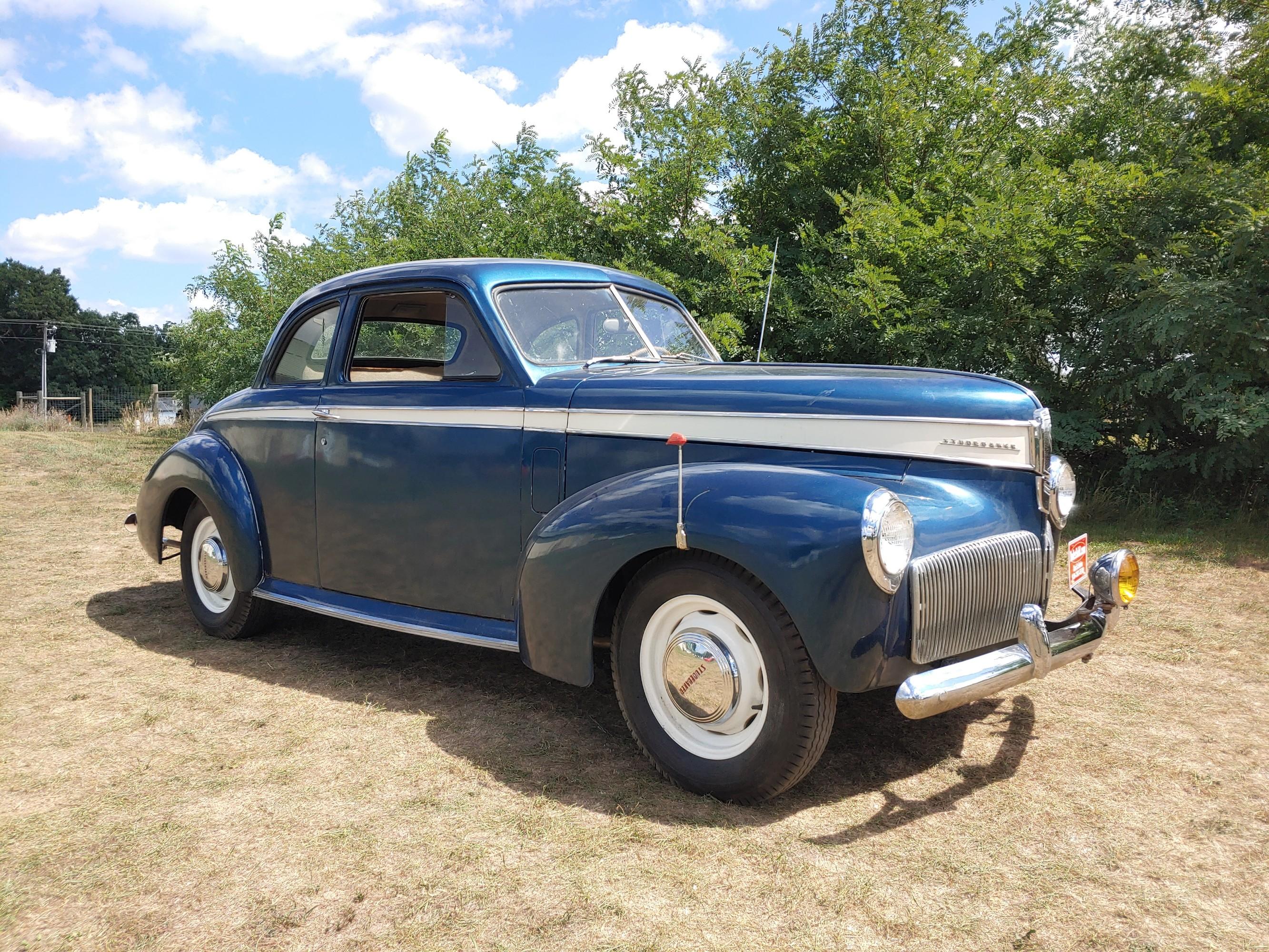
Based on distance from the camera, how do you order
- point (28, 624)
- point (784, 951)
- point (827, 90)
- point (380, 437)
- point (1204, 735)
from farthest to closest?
point (827, 90), point (28, 624), point (380, 437), point (1204, 735), point (784, 951)

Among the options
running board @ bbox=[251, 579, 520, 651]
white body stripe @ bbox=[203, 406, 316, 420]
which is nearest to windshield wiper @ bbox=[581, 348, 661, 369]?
running board @ bbox=[251, 579, 520, 651]

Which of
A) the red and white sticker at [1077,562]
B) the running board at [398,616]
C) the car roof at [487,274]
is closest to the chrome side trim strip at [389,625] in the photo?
the running board at [398,616]

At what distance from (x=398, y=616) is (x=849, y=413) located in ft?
7.10

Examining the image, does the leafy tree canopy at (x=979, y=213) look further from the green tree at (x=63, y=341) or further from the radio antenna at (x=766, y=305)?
the green tree at (x=63, y=341)

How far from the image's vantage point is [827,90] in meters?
11.0

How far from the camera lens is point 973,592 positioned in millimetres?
2895

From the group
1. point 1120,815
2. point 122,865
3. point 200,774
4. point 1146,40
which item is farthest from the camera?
point 1146,40

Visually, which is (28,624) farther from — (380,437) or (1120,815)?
(1120,815)

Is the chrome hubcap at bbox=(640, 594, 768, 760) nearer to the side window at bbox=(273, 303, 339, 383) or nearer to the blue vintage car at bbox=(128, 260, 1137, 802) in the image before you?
the blue vintage car at bbox=(128, 260, 1137, 802)

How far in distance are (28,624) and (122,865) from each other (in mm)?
3272

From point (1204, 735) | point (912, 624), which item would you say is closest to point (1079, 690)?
point (1204, 735)

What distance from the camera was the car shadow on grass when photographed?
299 cm

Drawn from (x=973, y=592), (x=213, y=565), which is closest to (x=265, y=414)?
(x=213, y=565)

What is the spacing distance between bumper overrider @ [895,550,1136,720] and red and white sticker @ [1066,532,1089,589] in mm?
48
